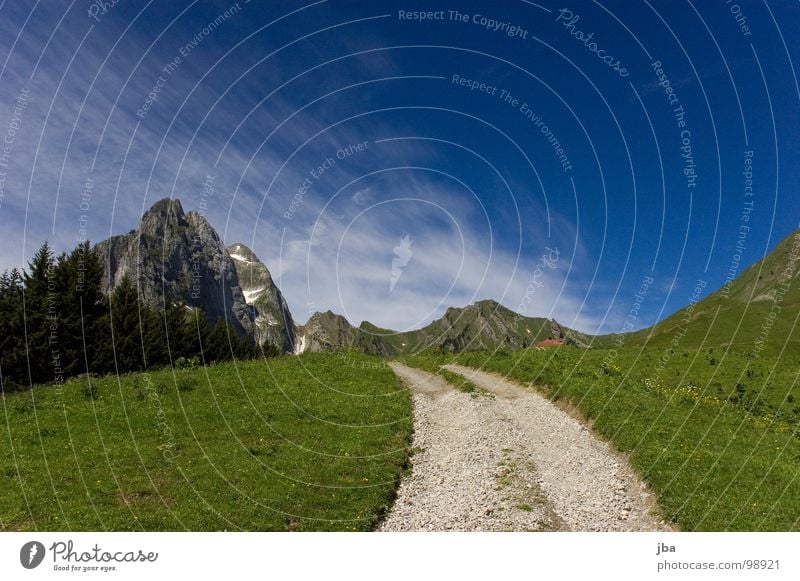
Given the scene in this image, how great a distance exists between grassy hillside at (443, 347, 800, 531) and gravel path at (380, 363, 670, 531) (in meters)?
1.14

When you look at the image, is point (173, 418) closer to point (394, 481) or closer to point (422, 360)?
point (394, 481)

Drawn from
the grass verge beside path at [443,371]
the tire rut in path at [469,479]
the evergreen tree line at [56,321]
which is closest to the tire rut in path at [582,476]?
the tire rut in path at [469,479]

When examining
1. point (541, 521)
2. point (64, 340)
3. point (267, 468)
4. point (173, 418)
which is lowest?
point (541, 521)

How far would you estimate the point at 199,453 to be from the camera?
1911cm

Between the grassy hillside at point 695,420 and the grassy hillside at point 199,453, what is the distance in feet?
32.4

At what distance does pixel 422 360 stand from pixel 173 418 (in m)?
30.9

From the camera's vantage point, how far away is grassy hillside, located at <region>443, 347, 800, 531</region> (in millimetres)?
15281

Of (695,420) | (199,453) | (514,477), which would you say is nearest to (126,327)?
(199,453)

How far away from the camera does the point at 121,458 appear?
1802 cm

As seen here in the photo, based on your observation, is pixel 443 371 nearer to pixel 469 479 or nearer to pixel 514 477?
pixel 469 479

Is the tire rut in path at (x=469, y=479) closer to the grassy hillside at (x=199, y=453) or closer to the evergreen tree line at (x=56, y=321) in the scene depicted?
the grassy hillside at (x=199, y=453)

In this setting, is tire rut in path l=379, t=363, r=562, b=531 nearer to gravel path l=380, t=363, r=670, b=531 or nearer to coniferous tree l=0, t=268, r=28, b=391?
gravel path l=380, t=363, r=670, b=531
